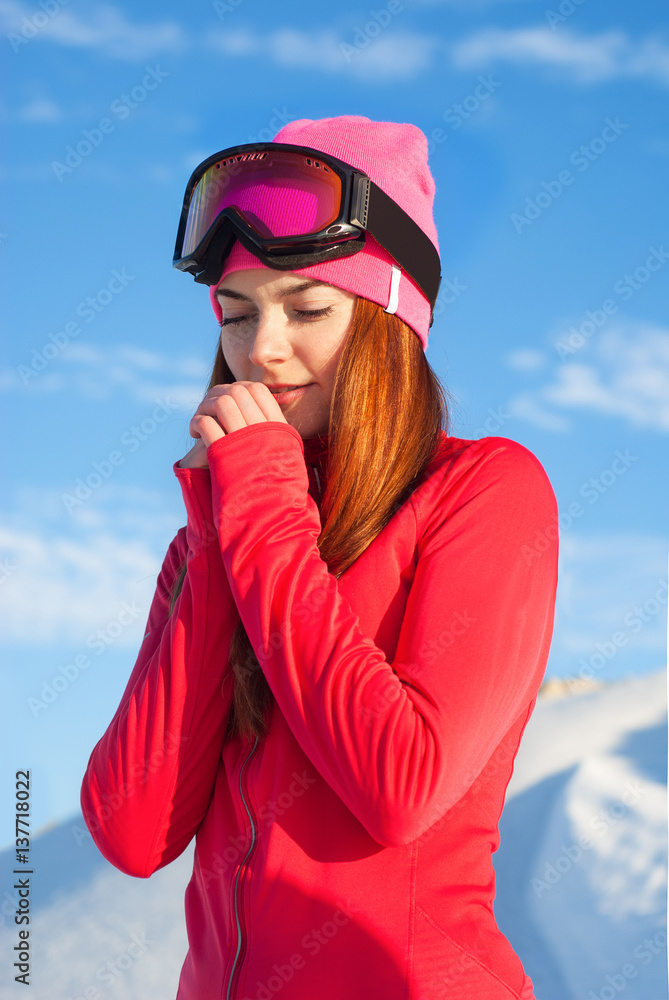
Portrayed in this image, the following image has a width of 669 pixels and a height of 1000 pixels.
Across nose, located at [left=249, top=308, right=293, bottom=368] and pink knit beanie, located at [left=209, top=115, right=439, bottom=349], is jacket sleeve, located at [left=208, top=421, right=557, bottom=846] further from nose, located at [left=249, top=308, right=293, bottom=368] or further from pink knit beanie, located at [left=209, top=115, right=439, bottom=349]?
pink knit beanie, located at [left=209, top=115, right=439, bottom=349]

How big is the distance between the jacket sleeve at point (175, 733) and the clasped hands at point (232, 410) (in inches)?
3.2

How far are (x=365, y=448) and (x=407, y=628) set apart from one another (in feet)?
1.08

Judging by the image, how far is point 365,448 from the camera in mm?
1449

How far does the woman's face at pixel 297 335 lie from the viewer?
4.91 ft

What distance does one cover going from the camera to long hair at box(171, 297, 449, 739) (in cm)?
138

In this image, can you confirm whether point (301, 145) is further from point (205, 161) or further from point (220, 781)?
point (220, 781)

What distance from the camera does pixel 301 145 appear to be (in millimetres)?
1628

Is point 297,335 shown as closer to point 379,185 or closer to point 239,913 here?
point 379,185

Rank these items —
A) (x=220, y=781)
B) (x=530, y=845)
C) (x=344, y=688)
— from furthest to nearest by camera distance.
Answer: (x=530, y=845)
(x=220, y=781)
(x=344, y=688)

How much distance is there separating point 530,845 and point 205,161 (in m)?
3.69

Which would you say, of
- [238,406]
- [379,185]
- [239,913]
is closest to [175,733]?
[239,913]

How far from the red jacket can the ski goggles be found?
35 centimetres

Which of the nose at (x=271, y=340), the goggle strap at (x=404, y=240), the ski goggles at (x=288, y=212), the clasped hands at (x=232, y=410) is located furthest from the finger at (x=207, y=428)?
the goggle strap at (x=404, y=240)

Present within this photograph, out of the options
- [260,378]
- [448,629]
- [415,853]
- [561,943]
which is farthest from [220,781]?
[561,943]
